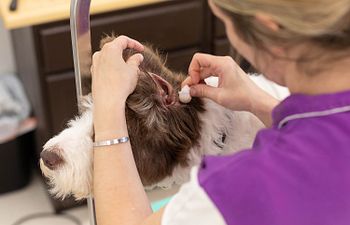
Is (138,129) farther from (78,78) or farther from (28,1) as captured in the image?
(28,1)

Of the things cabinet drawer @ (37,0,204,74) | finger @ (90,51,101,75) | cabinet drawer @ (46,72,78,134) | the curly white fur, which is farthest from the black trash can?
finger @ (90,51,101,75)

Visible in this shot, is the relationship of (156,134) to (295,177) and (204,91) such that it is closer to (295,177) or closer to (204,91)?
(204,91)

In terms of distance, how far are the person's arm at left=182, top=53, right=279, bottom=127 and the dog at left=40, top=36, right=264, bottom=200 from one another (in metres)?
0.03

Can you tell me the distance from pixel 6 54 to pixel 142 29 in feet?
2.43

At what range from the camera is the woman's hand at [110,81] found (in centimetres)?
88

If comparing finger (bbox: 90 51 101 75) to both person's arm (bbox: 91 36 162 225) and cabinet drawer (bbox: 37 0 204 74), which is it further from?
cabinet drawer (bbox: 37 0 204 74)

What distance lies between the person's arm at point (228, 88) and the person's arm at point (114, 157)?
0.45ft

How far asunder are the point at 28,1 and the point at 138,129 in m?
1.00

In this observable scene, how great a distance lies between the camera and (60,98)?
2.00m

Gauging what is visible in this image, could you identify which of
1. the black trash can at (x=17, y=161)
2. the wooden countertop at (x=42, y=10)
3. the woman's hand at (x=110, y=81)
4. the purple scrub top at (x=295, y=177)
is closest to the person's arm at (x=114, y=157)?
the woman's hand at (x=110, y=81)

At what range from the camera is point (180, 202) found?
724 millimetres

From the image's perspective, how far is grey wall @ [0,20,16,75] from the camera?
7.87 ft

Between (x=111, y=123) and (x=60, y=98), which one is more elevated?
(x=111, y=123)

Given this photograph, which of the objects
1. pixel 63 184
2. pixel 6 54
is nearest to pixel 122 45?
pixel 63 184
